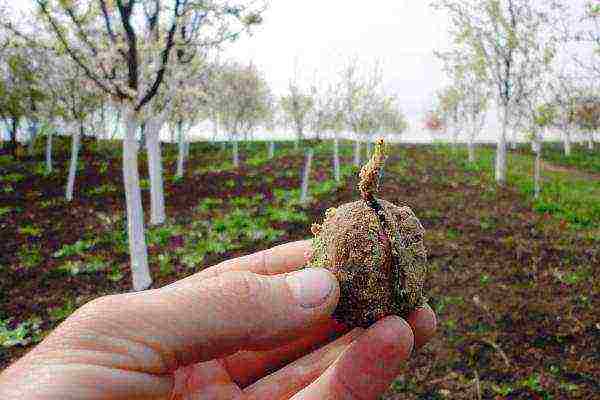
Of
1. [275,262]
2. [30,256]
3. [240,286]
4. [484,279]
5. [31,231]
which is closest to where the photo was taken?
[240,286]

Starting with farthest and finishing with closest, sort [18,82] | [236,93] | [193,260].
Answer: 1. [236,93]
2. [18,82]
3. [193,260]

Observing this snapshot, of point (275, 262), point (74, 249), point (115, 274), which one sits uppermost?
point (275, 262)

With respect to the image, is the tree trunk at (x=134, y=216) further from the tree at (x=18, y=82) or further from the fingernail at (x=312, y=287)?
the tree at (x=18, y=82)

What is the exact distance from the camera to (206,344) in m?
2.02

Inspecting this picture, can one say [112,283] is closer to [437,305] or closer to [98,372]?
[437,305]

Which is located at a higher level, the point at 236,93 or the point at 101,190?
the point at 236,93

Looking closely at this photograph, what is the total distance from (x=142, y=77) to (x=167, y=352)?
1056cm

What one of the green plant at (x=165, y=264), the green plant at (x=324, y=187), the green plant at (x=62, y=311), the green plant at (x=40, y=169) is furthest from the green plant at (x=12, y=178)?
the green plant at (x=62, y=311)

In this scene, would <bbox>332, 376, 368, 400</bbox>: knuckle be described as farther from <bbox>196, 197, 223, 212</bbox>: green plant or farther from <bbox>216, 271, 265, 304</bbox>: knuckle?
<bbox>196, 197, 223, 212</bbox>: green plant

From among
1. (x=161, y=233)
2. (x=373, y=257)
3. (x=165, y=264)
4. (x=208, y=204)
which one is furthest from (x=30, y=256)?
(x=373, y=257)

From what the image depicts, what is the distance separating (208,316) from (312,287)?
1.59 ft

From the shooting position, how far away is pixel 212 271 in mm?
2891

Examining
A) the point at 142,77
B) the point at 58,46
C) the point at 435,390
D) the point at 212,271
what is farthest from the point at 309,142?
the point at 212,271

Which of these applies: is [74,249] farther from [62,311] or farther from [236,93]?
[236,93]
